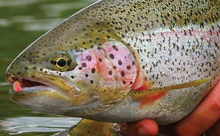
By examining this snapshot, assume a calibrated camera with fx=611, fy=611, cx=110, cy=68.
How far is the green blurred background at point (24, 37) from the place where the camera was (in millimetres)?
5176

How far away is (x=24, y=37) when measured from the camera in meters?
9.86

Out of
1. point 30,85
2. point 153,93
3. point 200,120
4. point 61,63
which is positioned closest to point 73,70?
point 61,63

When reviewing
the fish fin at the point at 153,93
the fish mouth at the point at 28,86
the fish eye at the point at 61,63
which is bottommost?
the fish fin at the point at 153,93

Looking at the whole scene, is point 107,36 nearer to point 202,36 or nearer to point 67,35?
point 67,35

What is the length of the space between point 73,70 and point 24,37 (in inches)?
244

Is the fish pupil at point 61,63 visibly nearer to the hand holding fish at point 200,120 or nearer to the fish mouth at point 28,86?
the fish mouth at point 28,86

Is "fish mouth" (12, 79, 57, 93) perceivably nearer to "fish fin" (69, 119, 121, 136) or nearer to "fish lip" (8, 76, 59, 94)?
"fish lip" (8, 76, 59, 94)

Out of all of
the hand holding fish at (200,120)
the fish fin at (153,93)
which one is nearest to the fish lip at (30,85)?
the fish fin at (153,93)

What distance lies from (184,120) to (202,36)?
654 millimetres

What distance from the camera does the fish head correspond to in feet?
12.2

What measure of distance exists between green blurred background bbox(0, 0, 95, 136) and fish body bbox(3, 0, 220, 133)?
121cm

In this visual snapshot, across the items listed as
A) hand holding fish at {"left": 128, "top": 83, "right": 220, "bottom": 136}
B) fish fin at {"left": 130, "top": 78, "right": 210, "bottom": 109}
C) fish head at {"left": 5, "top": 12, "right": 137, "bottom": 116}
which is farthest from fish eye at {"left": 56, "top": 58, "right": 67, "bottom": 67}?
hand holding fish at {"left": 128, "top": 83, "right": 220, "bottom": 136}

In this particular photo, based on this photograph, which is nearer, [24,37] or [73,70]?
[73,70]

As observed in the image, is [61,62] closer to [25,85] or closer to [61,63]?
[61,63]
